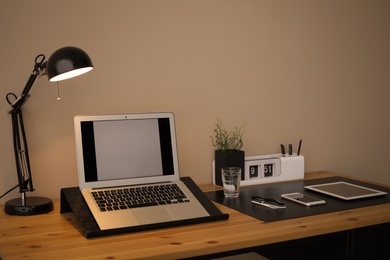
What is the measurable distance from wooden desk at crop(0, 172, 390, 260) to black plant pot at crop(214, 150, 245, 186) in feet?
1.10

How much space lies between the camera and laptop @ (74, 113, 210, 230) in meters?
1.64

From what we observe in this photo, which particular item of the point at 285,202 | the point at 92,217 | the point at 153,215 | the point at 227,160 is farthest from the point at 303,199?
the point at 92,217

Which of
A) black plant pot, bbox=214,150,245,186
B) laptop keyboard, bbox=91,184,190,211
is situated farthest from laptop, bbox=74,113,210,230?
black plant pot, bbox=214,150,245,186

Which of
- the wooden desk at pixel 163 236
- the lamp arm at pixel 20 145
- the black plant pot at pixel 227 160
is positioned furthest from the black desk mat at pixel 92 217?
the black plant pot at pixel 227 160

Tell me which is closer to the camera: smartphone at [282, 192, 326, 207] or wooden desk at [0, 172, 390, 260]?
wooden desk at [0, 172, 390, 260]

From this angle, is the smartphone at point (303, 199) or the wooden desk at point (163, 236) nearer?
the wooden desk at point (163, 236)

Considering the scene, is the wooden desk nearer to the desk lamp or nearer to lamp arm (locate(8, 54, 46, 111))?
the desk lamp

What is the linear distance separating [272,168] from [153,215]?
30.3 inches

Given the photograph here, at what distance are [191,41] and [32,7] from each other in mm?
609

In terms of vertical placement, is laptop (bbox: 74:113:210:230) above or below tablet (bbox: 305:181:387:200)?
above

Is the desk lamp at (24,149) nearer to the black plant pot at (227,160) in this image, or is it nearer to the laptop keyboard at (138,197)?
the laptop keyboard at (138,197)

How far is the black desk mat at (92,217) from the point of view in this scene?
4.89ft

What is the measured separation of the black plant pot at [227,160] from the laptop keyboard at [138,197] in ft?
1.00

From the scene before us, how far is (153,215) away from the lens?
1601 mm
